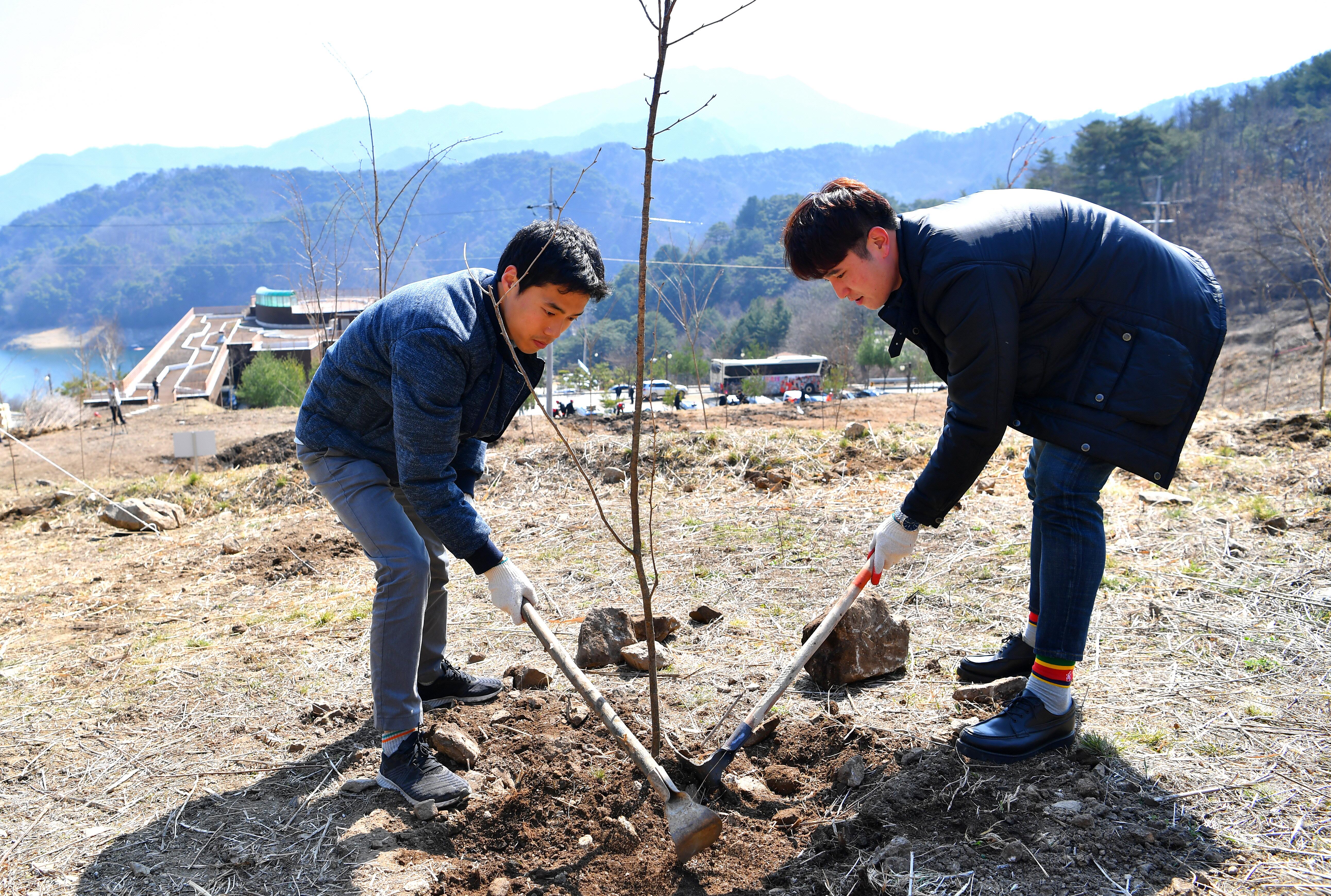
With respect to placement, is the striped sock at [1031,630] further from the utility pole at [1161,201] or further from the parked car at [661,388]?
the utility pole at [1161,201]

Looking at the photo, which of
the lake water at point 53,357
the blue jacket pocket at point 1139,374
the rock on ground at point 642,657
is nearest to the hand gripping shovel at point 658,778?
the rock on ground at point 642,657

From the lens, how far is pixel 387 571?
2.07 metres

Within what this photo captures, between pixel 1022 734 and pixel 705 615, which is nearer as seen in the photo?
pixel 1022 734

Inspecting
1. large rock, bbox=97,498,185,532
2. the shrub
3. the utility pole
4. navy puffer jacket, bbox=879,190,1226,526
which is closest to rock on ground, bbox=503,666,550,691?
navy puffer jacket, bbox=879,190,1226,526

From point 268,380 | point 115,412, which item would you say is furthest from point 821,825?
point 268,380

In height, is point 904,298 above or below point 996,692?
above

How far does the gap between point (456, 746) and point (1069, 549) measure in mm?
1748

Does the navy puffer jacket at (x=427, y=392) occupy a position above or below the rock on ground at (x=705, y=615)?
above

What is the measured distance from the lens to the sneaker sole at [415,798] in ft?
6.72

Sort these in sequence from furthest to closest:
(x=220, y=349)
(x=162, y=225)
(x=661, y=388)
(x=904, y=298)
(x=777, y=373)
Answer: (x=162, y=225) → (x=220, y=349) → (x=777, y=373) → (x=661, y=388) → (x=904, y=298)

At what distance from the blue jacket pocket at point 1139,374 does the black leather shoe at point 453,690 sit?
2.03 m

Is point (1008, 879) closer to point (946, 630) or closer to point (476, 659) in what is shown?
point (946, 630)

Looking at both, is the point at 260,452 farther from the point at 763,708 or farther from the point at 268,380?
the point at 268,380

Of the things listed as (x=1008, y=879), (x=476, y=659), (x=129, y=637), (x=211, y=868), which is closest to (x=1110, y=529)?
(x=1008, y=879)
